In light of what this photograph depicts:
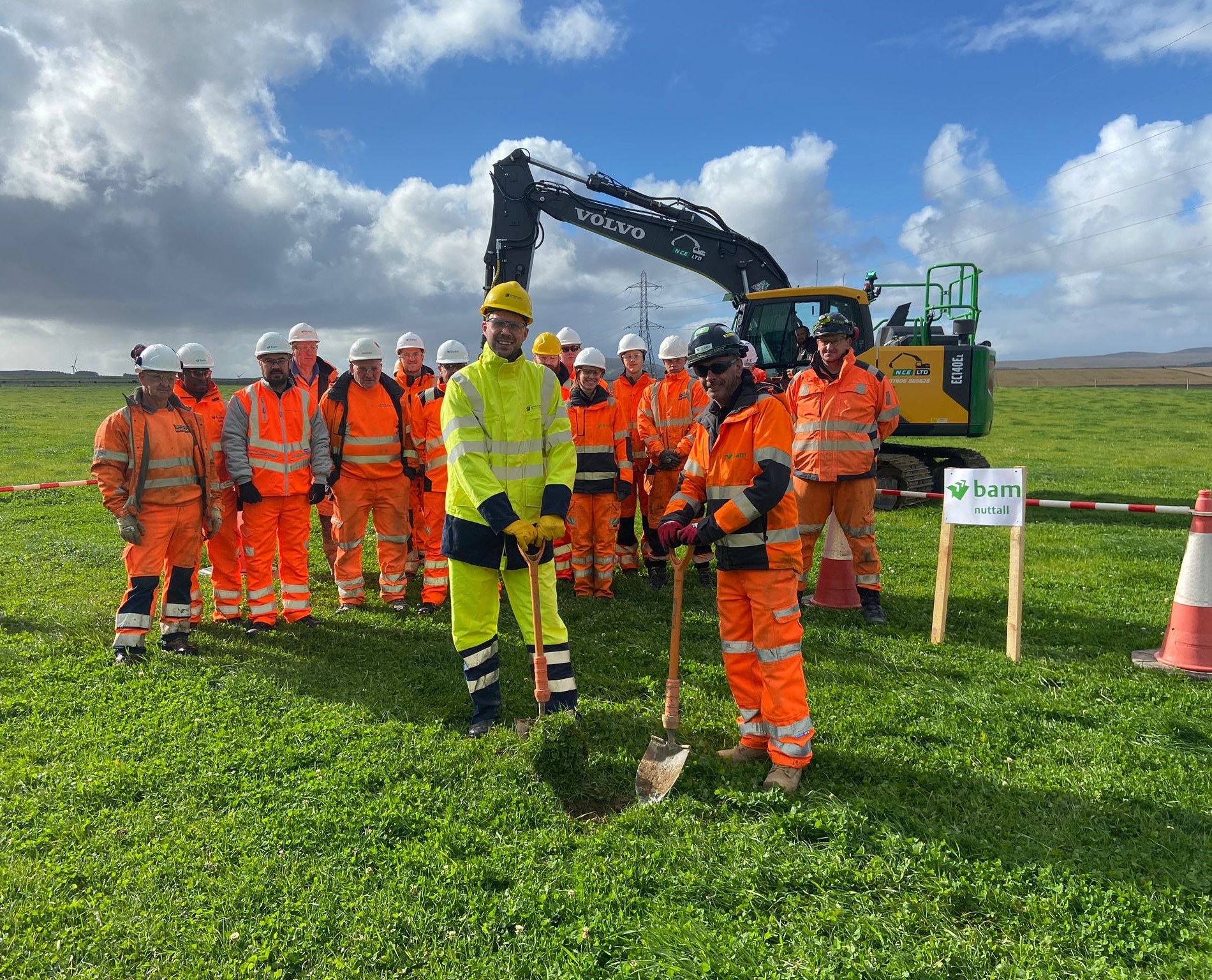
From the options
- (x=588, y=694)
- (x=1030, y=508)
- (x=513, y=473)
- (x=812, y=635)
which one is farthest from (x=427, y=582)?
(x=1030, y=508)

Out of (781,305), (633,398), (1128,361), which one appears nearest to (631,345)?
(633,398)

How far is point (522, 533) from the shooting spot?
382cm

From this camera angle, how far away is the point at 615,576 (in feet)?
25.8

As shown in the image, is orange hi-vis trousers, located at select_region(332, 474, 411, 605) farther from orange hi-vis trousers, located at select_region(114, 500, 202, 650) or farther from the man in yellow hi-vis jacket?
the man in yellow hi-vis jacket

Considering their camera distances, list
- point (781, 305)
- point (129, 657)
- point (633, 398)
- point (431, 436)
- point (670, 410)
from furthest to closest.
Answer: point (781, 305) → point (633, 398) → point (670, 410) → point (431, 436) → point (129, 657)

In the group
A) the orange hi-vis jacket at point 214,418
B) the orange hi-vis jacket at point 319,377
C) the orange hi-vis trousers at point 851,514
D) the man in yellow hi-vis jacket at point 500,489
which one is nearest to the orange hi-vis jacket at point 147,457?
the orange hi-vis jacket at point 214,418

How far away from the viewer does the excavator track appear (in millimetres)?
11156

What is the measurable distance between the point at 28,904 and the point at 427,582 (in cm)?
396

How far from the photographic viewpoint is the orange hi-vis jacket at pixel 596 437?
6867 millimetres

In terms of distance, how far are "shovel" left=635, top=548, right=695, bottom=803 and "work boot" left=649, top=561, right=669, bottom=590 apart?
11.3 feet

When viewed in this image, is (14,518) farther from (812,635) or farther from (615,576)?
(812,635)

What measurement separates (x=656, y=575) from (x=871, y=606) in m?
2.16

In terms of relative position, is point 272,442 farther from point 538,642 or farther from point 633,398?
point 633,398

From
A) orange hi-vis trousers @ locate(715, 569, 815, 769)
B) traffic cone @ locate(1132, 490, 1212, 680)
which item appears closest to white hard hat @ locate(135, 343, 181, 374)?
orange hi-vis trousers @ locate(715, 569, 815, 769)
